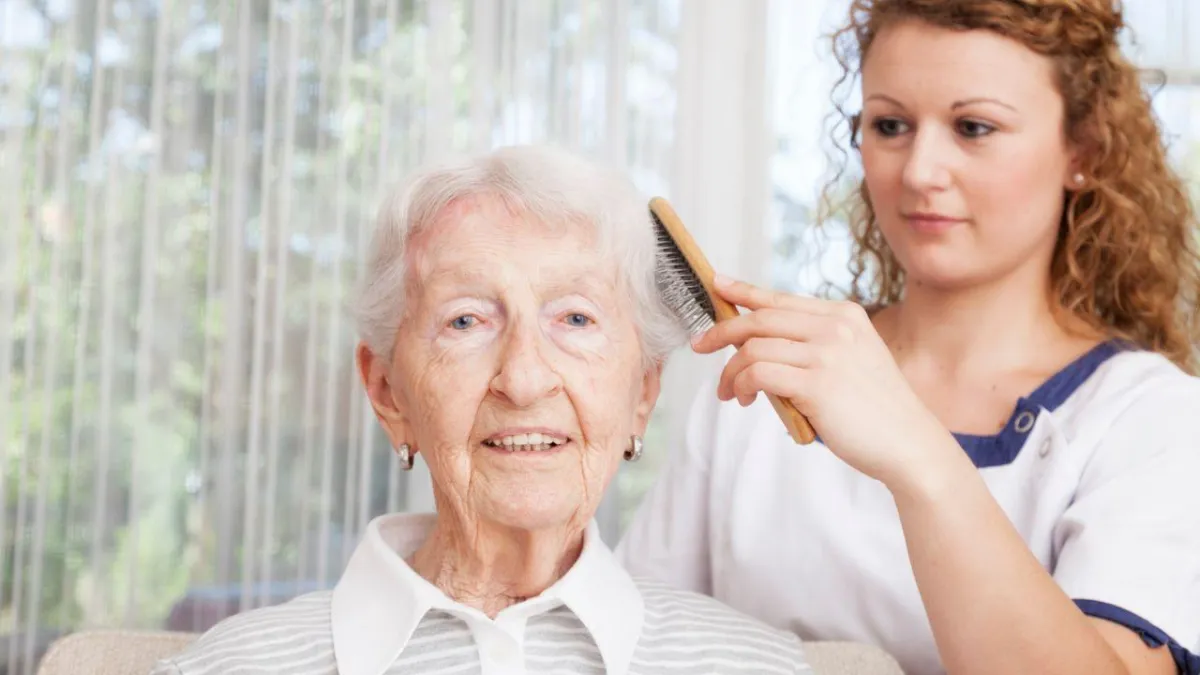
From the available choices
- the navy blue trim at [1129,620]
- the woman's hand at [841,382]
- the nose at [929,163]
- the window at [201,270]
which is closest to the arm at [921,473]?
the woman's hand at [841,382]

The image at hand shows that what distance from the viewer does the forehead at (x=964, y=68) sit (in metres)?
1.77

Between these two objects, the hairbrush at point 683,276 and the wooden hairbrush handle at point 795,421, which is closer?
the wooden hairbrush handle at point 795,421

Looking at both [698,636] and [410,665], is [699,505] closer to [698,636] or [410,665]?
[698,636]

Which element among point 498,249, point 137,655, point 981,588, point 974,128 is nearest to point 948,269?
point 974,128

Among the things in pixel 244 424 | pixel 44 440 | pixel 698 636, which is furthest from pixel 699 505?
pixel 44 440

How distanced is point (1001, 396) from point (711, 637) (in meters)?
0.64

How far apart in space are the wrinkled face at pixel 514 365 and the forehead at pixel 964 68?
1.98 feet

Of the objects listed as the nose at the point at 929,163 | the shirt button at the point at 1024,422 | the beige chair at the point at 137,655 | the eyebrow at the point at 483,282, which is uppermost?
the nose at the point at 929,163

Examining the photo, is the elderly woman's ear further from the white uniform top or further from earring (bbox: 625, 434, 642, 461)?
the white uniform top

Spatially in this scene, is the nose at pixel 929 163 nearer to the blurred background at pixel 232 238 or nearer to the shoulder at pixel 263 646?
the shoulder at pixel 263 646

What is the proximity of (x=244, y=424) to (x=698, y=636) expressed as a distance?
7.14ft

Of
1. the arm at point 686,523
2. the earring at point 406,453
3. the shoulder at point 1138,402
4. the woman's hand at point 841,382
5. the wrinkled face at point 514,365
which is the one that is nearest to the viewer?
the woman's hand at point 841,382

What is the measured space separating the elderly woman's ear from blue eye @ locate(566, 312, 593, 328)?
0.78ft

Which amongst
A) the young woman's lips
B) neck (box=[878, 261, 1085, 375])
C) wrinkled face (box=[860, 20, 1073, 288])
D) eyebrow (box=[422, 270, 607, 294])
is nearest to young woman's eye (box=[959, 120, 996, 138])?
wrinkled face (box=[860, 20, 1073, 288])
